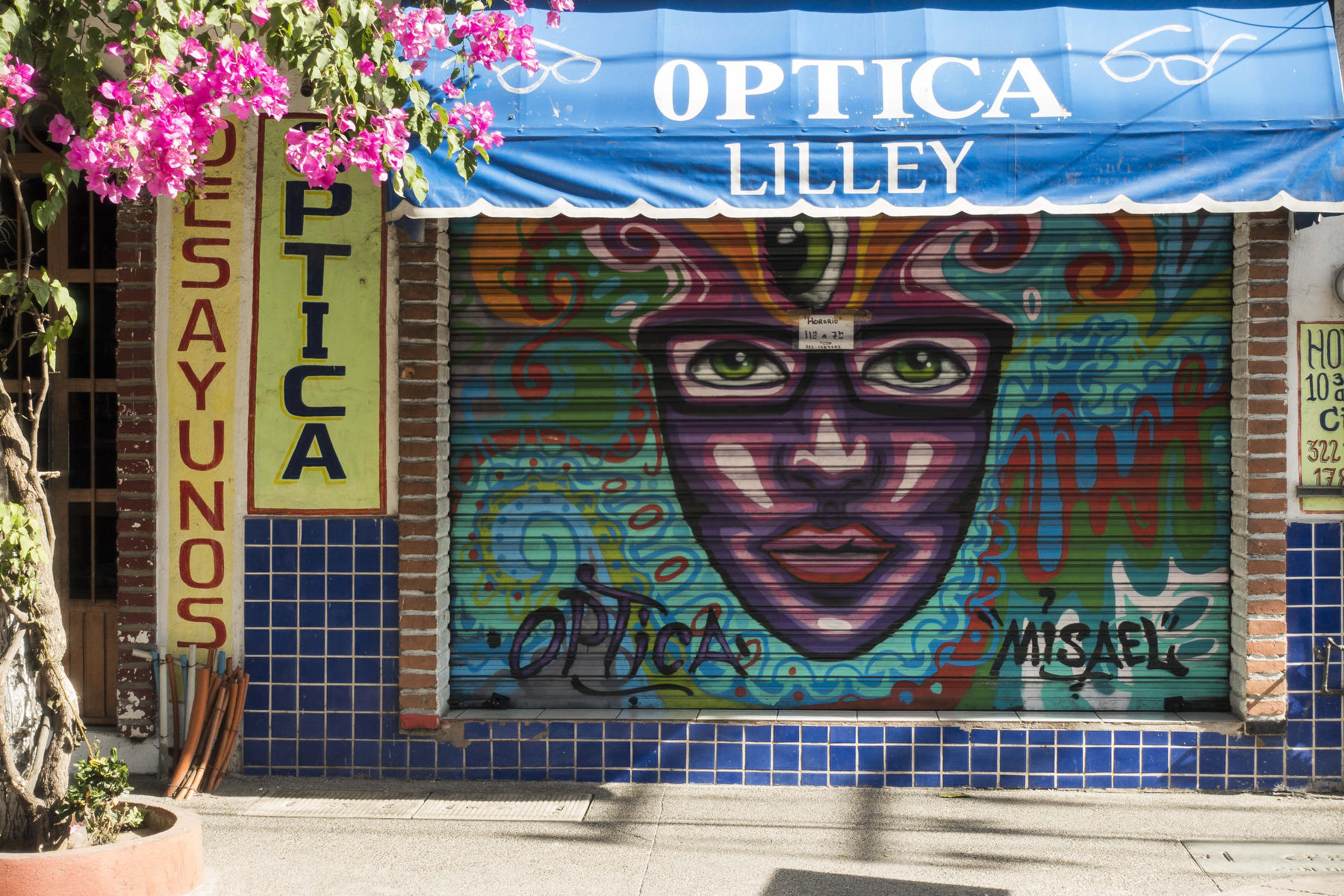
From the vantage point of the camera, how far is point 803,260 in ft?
19.7

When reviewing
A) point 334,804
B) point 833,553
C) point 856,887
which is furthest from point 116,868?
point 833,553


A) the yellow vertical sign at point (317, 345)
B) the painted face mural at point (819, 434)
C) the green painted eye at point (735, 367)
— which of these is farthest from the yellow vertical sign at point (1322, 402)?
the yellow vertical sign at point (317, 345)

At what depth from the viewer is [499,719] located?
19.3 ft

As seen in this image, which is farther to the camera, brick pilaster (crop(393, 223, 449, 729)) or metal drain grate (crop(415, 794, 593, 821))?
brick pilaster (crop(393, 223, 449, 729))

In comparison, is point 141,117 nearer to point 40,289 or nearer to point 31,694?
point 40,289

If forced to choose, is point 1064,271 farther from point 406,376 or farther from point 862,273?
point 406,376

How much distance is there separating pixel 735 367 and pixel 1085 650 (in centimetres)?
230

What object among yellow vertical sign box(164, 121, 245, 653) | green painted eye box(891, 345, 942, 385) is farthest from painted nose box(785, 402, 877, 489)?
yellow vertical sign box(164, 121, 245, 653)

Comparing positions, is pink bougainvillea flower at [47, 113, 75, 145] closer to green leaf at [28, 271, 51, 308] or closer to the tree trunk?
green leaf at [28, 271, 51, 308]

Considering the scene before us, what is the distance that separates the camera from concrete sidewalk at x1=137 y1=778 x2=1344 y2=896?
15.4 ft

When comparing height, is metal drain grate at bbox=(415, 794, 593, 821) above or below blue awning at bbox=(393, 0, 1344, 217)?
below

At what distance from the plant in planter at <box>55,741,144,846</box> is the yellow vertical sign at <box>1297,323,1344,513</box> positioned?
5.41 meters

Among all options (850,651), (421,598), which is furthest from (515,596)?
(850,651)

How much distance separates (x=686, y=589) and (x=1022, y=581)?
1720 millimetres
